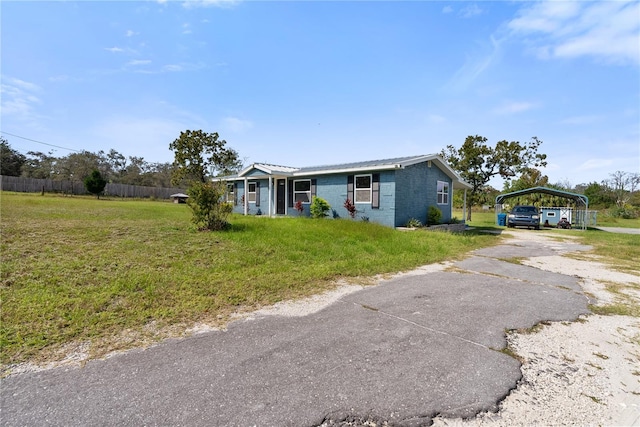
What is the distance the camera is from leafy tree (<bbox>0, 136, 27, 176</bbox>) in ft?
131

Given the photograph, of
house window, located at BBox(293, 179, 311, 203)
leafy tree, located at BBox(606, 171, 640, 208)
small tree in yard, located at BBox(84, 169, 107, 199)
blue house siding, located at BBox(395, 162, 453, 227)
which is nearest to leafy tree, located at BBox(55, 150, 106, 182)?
small tree in yard, located at BBox(84, 169, 107, 199)

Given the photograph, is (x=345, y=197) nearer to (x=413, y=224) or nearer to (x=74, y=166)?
(x=413, y=224)

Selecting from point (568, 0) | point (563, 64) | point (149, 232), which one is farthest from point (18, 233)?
point (563, 64)

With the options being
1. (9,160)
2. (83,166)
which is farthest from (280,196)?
(9,160)

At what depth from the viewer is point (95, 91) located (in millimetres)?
16500

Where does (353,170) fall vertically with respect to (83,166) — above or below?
below

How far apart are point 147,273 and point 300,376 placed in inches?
→ 146

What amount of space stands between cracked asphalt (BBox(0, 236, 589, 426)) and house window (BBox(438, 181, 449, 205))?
12.7 m

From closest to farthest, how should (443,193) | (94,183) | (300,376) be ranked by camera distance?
(300,376), (443,193), (94,183)

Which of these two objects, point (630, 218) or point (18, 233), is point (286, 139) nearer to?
point (18, 233)

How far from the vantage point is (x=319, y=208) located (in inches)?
556

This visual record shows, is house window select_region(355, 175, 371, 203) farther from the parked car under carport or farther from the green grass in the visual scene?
the parked car under carport

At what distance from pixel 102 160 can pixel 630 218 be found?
71351 millimetres

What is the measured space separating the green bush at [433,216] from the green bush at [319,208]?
16.1 ft
